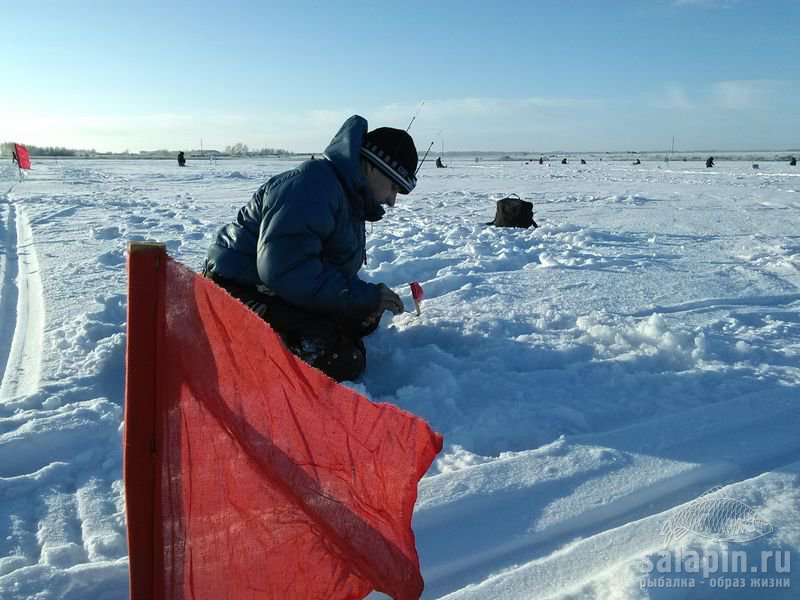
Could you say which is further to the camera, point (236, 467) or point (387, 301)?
point (387, 301)

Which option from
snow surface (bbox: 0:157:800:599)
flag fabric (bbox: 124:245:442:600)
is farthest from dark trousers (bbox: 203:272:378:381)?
flag fabric (bbox: 124:245:442:600)

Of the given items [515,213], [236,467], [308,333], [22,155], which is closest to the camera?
[236,467]

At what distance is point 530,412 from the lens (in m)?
2.38

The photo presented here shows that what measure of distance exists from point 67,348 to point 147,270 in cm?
233

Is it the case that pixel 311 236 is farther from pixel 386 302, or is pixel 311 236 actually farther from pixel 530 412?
pixel 530 412

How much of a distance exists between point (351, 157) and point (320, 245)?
41 cm

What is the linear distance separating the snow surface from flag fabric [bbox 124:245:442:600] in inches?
13.8

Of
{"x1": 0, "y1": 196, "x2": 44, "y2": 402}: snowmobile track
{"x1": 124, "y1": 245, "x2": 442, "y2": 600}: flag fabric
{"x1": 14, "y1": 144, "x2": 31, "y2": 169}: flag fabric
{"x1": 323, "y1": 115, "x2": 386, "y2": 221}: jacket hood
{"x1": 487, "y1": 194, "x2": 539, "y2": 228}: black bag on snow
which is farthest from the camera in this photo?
{"x1": 14, "y1": 144, "x2": 31, "y2": 169}: flag fabric

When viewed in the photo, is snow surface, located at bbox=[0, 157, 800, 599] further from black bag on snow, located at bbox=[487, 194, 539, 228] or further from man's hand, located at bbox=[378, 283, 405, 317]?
black bag on snow, located at bbox=[487, 194, 539, 228]

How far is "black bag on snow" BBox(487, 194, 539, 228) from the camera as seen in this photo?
7473 millimetres

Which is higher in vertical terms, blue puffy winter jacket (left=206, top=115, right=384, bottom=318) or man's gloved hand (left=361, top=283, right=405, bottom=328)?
blue puffy winter jacket (left=206, top=115, right=384, bottom=318)

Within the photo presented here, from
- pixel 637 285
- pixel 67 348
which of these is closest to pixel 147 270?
pixel 67 348

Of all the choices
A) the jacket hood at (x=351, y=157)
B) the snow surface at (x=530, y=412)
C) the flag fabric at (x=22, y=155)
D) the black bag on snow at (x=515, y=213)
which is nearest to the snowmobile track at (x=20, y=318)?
the snow surface at (x=530, y=412)

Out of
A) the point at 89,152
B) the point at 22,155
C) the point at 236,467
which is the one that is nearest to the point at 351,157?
the point at 236,467
